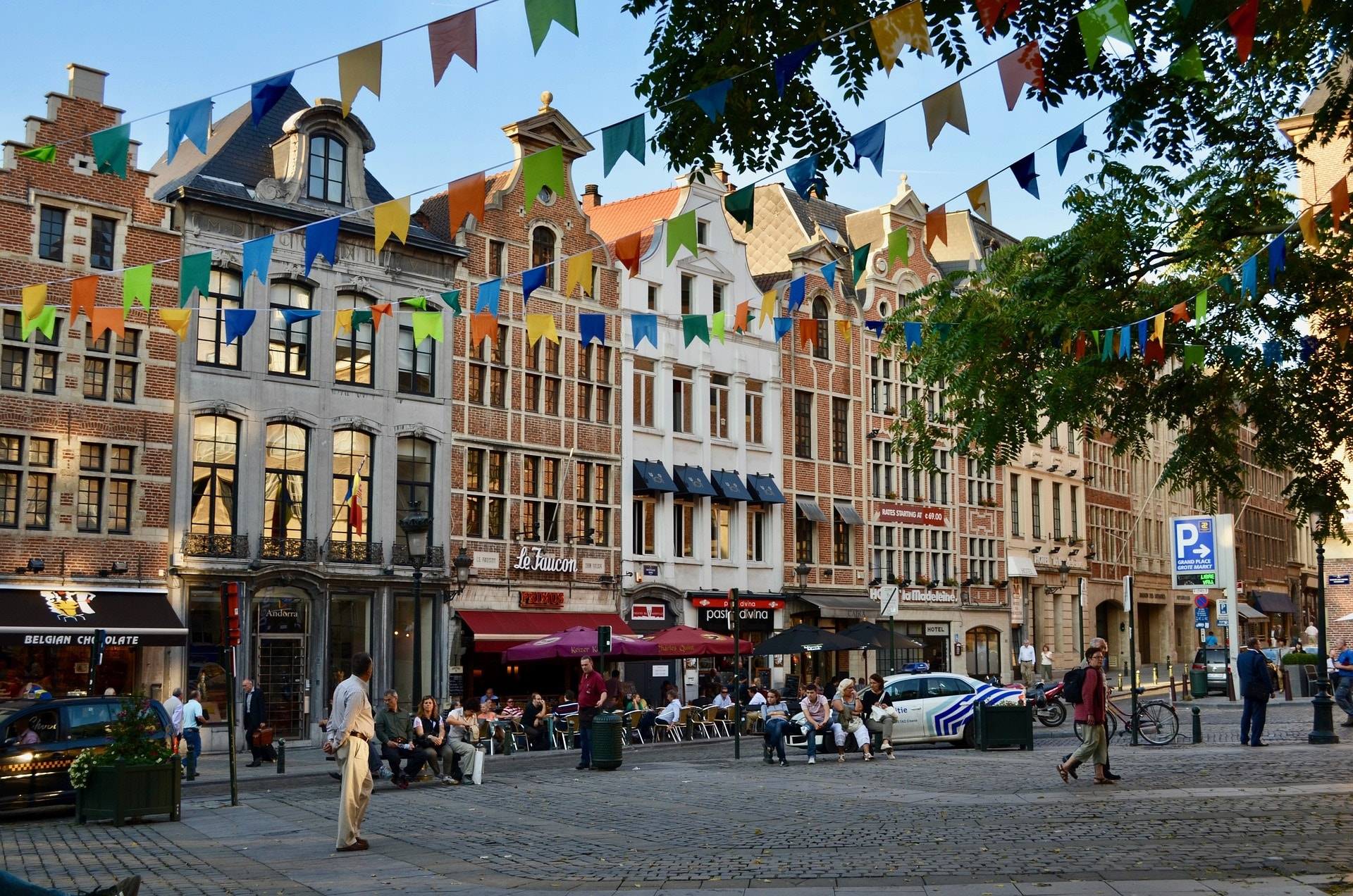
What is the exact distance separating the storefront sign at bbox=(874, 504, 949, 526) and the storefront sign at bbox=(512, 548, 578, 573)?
43.5 ft

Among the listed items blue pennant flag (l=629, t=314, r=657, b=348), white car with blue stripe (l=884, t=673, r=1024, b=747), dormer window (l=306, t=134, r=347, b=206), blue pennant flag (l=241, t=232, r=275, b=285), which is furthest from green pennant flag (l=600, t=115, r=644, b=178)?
dormer window (l=306, t=134, r=347, b=206)

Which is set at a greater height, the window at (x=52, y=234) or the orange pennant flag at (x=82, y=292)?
the window at (x=52, y=234)

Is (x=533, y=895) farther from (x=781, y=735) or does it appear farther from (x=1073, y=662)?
(x=1073, y=662)

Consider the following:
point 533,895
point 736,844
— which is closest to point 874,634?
point 736,844

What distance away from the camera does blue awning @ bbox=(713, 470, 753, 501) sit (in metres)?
41.1

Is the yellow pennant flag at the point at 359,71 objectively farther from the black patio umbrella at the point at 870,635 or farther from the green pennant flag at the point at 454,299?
the black patio umbrella at the point at 870,635

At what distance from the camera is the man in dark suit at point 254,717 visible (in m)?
25.7

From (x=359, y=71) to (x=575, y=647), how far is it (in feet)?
70.6

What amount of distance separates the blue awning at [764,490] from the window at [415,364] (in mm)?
11083

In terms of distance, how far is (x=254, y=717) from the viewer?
26.4 meters

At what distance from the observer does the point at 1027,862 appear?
10.9 m

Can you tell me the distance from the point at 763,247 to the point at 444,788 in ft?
104

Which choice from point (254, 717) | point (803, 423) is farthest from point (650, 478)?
point (254, 717)

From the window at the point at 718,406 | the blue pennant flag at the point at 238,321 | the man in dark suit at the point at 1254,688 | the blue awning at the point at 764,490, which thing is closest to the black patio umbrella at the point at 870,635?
the blue awning at the point at 764,490
